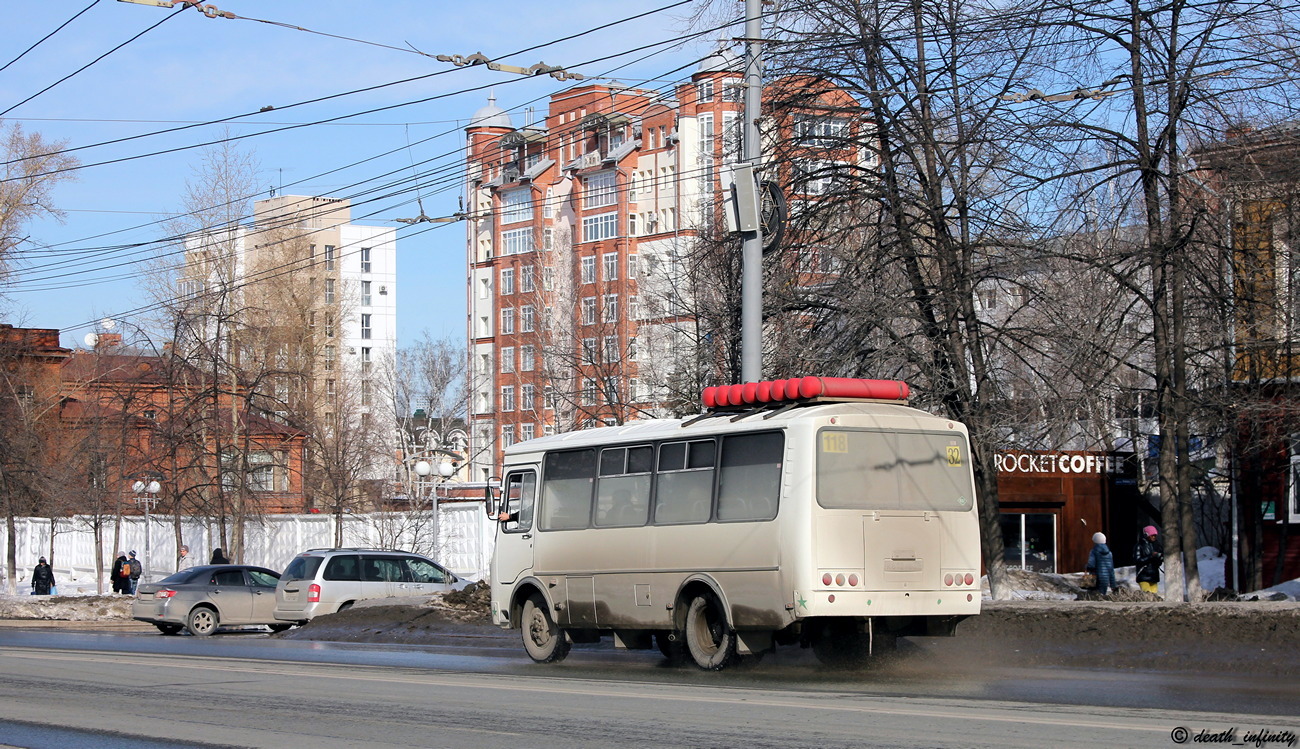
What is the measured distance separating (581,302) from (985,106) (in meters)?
60.3

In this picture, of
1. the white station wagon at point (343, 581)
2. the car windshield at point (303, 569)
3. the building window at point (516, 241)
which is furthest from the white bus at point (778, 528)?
the building window at point (516, 241)

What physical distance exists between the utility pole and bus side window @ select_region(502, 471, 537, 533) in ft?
10.1

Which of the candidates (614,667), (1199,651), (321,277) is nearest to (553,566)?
(614,667)

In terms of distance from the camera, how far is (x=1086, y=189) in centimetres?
1867

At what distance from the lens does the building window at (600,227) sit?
89806mm

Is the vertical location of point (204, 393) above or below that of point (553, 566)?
above

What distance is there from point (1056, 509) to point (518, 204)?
6353cm

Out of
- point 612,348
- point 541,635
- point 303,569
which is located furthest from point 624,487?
point 612,348

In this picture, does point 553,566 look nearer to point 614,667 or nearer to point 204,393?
point 614,667

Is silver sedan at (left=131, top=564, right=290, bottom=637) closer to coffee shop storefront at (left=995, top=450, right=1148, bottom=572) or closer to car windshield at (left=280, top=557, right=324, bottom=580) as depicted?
car windshield at (left=280, top=557, right=324, bottom=580)

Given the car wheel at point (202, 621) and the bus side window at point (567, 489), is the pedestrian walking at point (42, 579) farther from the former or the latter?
the bus side window at point (567, 489)

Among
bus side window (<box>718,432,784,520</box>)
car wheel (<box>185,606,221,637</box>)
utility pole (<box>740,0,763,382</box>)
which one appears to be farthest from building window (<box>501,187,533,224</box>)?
bus side window (<box>718,432,784,520</box>)

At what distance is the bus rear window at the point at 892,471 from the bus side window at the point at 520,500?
484 cm

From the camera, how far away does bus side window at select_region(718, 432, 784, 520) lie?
1472cm
